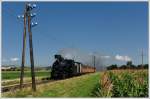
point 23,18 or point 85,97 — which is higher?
point 23,18

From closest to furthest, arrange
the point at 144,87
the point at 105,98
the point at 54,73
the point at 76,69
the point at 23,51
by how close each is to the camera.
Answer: the point at 105,98 < the point at 144,87 < the point at 23,51 < the point at 54,73 < the point at 76,69

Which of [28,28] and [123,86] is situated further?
[28,28]

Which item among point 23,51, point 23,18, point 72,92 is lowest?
point 72,92

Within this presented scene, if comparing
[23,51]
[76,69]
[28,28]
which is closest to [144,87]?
[28,28]

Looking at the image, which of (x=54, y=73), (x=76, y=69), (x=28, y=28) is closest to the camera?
(x=28, y=28)

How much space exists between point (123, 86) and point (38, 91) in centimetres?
350

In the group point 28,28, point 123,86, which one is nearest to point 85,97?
point 123,86

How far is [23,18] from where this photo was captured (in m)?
16.3

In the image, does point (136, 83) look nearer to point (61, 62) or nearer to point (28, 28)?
point (28, 28)

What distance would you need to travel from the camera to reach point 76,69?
3083 centimetres

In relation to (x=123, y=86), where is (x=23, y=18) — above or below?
above

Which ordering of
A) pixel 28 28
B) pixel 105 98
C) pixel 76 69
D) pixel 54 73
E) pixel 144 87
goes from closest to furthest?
pixel 105 98
pixel 144 87
pixel 28 28
pixel 54 73
pixel 76 69

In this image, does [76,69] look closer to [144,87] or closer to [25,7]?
[25,7]

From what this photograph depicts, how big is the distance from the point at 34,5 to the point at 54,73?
494 inches
